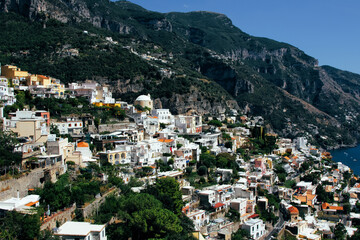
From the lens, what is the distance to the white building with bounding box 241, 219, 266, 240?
110 ft

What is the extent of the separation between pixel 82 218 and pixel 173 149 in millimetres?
19580

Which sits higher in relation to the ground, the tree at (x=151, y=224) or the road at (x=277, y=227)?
the tree at (x=151, y=224)

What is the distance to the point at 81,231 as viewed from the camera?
21.8 meters

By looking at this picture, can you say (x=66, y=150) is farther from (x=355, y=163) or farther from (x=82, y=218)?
(x=355, y=163)

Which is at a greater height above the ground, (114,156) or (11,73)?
(11,73)

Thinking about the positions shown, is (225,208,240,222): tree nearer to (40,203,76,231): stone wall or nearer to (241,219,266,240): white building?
(241,219,266,240): white building

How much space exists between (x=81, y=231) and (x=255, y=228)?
17.8 m

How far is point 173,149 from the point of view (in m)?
43.6

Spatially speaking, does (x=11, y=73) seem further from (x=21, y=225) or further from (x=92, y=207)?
(x=21, y=225)

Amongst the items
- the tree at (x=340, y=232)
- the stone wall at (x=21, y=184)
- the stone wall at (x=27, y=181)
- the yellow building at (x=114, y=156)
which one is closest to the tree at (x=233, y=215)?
the tree at (x=340, y=232)

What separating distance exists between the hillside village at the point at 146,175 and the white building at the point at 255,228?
0.09 meters

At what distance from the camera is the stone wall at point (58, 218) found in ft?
72.4

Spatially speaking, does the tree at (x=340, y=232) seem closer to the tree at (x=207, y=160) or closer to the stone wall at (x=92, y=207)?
the tree at (x=207, y=160)

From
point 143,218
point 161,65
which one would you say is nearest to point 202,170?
point 143,218
